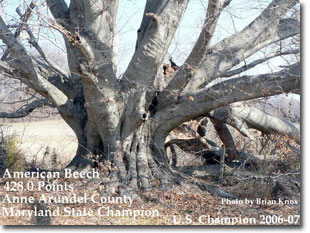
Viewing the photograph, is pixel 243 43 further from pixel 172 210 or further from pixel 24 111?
pixel 24 111

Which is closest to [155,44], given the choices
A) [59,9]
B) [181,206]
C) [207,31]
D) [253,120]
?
[207,31]

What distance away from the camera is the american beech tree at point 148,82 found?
270 inches

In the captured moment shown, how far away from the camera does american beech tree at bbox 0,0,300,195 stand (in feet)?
22.5

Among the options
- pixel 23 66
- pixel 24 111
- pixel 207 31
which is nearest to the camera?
pixel 23 66

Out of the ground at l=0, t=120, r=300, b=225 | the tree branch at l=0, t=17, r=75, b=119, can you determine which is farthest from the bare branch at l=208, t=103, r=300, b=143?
the tree branch at l=0, t=17, r=75, b=119

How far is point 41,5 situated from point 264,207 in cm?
514

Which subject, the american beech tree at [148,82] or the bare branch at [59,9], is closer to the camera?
the american beech tree at [148,82]

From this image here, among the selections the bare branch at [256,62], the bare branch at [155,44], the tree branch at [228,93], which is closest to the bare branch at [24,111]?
the bare branch at [155,44]

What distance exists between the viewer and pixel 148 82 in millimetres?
7473

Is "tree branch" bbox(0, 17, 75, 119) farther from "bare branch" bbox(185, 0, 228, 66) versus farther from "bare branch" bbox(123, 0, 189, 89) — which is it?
"bare branch" bbox(185, 0, 228, 66)

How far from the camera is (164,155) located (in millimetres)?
8109

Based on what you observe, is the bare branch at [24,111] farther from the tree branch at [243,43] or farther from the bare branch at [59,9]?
the tree branch at [243,43]

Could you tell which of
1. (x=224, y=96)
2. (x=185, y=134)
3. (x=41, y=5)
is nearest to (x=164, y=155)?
(x=185, y=134)

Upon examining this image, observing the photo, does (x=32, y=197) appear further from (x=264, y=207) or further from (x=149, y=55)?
(x=264, y=207)
